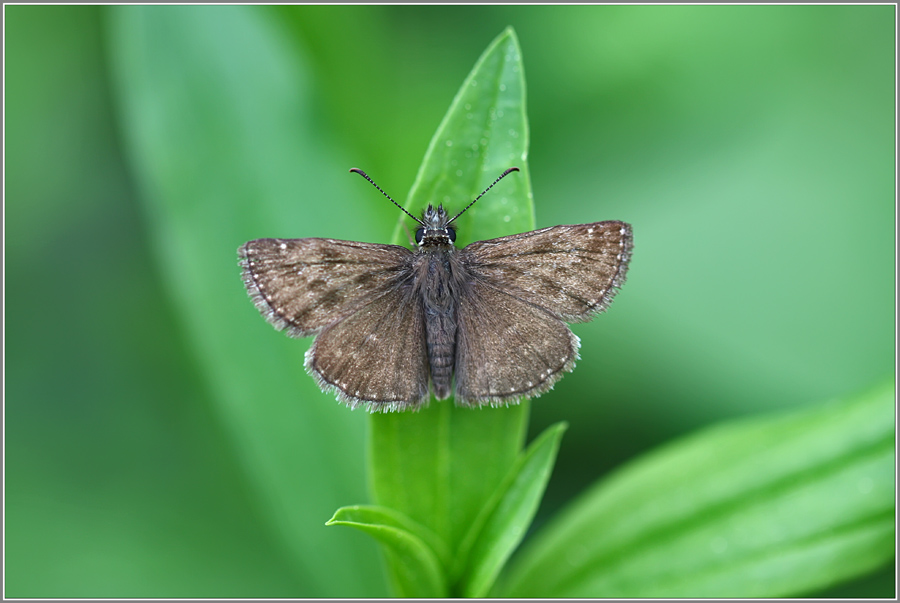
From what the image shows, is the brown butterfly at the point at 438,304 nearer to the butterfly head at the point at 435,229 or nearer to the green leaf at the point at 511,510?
the butterfly head at the point at 435,229

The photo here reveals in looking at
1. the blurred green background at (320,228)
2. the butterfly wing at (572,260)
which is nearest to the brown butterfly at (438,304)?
the butterfly wing at (572,260)

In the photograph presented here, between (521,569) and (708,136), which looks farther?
(708,136)

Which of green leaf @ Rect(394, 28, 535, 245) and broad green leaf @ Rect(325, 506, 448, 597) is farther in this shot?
green leaf @ Rect(394, 28, 535, 245)

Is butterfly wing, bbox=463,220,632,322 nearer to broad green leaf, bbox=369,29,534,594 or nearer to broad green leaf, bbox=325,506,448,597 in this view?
broad green leaf, bbox=369,29,534,594

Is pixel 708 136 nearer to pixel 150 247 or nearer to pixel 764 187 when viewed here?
pixel 764 187

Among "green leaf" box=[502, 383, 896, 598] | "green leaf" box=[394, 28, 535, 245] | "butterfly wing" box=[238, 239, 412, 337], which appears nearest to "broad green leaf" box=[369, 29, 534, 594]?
"green leaf" box=[394, 28, 535, 245]

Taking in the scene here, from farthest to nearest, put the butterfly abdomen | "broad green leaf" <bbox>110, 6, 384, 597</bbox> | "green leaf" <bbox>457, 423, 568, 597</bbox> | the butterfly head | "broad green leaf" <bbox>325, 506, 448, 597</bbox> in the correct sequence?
"broad green leaf" <bbox>110, 6, 384, 597</bbox>, the butterfly abdomen, the butterfly head, "green leaf" <bbox>457, 423, 568, 597</bbox>, "broad green leaf" <bbox>325, 506, 448, 597</bbox>

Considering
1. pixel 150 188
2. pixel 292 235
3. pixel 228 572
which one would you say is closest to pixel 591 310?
pixel 292 235
